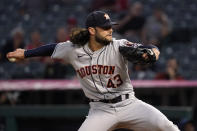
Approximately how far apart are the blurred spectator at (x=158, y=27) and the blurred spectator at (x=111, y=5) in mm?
796

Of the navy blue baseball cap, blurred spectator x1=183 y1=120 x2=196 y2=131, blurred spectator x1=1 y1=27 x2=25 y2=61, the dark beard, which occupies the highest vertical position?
the navy blue baseball cap

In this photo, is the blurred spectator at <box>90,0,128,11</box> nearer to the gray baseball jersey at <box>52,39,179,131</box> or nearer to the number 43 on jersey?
the gray baseball jersey at <box>52,39,179,131</box>

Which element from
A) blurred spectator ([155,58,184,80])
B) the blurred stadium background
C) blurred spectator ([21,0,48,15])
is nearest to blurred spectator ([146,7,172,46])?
the blurred stadium background

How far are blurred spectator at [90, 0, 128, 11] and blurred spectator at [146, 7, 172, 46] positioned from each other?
796mm

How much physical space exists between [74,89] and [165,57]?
2146mm

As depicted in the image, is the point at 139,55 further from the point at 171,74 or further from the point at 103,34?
the point at 171,74

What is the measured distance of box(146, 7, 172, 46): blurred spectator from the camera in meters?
9.22

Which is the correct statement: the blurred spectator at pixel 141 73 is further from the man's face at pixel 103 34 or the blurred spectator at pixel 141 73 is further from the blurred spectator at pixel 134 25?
the man's face at pixel 103 34

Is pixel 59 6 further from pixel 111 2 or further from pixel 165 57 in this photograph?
pixel 165 57

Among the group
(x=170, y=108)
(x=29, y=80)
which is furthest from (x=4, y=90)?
(x=170, y=108)

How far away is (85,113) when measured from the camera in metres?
7.32

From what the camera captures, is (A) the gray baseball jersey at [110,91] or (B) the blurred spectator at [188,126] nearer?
(A) the gray baseball jersey at [110,91]

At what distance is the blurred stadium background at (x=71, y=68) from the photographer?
7512 millimetres

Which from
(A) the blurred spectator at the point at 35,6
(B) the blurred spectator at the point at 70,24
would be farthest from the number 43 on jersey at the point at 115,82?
(A) the blurred spectator at the point at 35,6
